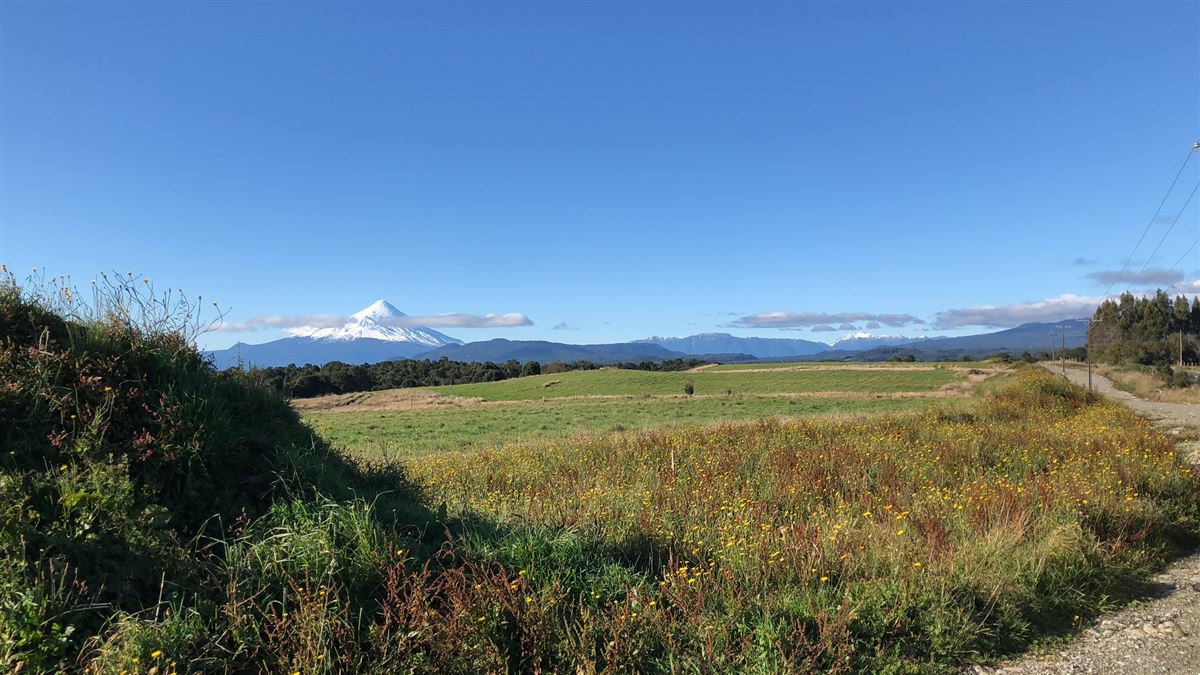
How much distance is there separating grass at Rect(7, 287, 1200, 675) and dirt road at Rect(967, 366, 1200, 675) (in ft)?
0.68

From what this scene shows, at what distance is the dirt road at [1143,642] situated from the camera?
14.5 ft

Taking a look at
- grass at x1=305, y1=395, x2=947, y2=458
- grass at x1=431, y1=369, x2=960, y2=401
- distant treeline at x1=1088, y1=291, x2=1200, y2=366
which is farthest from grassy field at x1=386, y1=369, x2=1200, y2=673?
distant treeline at x1=1088, y1=291, x2=1200, y2=366

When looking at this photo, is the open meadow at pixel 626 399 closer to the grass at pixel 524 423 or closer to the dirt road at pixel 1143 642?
→ the grass at pixel 524 423

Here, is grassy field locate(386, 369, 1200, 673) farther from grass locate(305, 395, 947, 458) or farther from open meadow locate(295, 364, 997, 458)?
open meadow locate(295, 364, 997, 458)

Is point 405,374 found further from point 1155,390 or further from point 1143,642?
point 1143,642

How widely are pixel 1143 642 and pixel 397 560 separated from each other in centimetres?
595

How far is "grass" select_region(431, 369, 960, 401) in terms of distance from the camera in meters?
67.2

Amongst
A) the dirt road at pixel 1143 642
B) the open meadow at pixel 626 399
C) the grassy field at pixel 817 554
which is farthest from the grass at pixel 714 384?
the dirt road at pixel 1143 642

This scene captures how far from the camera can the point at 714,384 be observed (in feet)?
254

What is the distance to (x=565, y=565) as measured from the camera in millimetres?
4910

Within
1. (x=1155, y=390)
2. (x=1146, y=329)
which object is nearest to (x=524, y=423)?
(x=1155, y=390)

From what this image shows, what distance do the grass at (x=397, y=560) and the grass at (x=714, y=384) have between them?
5839cm

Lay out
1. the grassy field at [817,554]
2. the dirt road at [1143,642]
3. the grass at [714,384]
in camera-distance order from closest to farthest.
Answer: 1. the grassy field at [817,554]
2. the dirt road at [1143,642]
3. the grass at [714,384]

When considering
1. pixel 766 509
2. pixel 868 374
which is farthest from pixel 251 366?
pixel 868 374
